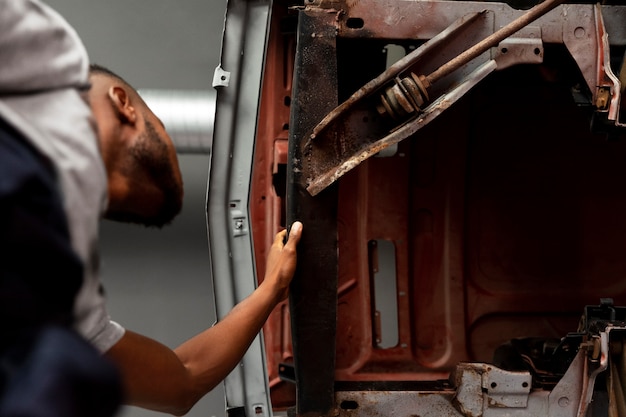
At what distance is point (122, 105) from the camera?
1.26m

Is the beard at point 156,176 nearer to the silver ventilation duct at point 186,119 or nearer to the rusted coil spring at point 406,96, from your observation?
the rusted coil spring at point 406,96

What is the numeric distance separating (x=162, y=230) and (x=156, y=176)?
7.15 feet

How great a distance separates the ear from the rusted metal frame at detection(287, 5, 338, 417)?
52cm

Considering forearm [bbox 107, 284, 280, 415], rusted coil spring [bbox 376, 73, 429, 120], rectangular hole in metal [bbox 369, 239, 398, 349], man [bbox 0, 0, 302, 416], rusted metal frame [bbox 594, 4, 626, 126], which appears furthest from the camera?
rectangular hole in metal [bbox 369, 239, 398, 349]

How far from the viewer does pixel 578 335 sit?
1.92 m

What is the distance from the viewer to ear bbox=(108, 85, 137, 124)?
124 centimetres

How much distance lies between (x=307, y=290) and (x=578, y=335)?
2.50 feet

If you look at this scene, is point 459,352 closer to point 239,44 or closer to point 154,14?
point 239,44

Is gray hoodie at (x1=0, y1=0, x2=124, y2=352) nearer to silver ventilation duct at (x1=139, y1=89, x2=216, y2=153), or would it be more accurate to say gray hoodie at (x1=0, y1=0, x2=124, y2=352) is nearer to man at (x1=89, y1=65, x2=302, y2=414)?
man at (x1=89, y1=65, x2=302, y2=414)

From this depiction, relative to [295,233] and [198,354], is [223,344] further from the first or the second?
[295,233]

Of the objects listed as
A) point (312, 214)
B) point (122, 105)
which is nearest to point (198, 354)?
point (312, 214)

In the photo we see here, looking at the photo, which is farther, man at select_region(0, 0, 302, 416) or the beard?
the beard

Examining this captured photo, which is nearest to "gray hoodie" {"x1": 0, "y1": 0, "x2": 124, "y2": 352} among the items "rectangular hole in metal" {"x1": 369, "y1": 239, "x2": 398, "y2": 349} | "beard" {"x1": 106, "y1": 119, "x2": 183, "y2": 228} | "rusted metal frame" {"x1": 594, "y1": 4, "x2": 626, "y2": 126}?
"beard" {"x1": 106, "y1": 119, "x2": 183, "y2": 228}

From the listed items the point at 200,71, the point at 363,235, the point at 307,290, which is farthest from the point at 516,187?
the point at 200,71
